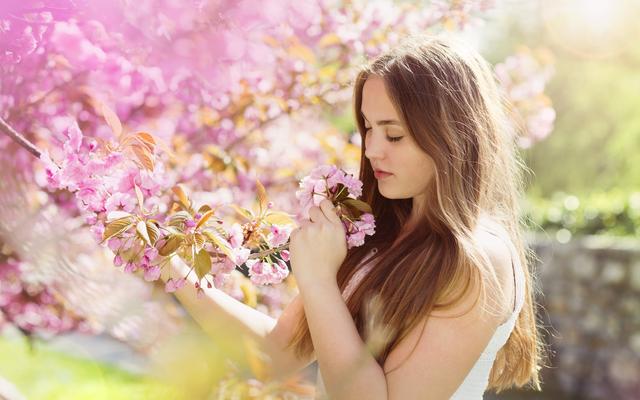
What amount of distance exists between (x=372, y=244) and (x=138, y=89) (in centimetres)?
110

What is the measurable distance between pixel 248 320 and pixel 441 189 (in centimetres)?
52

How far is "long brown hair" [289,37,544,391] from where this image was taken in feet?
5.22

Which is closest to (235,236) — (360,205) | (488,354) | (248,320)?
(360,205)

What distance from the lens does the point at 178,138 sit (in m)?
2.91

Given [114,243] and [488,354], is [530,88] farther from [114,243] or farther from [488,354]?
[114,243]

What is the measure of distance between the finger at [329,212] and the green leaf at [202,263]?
326 millimetres

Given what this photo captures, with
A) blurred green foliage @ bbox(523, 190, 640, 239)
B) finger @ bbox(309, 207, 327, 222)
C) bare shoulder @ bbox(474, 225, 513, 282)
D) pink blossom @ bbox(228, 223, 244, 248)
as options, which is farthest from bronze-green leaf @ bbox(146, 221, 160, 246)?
blurred green foliage @ bbox(523, 190, 640, 239)

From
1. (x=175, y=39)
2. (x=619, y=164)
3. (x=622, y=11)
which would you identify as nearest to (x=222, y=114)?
(x=175, y=39)

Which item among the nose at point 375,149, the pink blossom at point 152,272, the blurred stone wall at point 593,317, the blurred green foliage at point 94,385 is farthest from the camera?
the blurred stone wall at point 593,317

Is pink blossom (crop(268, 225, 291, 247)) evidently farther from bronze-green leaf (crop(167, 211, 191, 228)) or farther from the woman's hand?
bronze-green leaf (crop(167, 211, 191, 228))

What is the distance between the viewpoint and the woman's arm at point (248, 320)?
Result: 1688 mm

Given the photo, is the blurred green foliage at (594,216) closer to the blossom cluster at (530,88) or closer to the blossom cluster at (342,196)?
the blossom cluster at (530,88)

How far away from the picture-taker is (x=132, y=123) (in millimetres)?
2893

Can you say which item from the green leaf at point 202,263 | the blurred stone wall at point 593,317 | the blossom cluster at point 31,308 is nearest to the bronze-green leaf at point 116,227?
the green leaf at point 202,263
